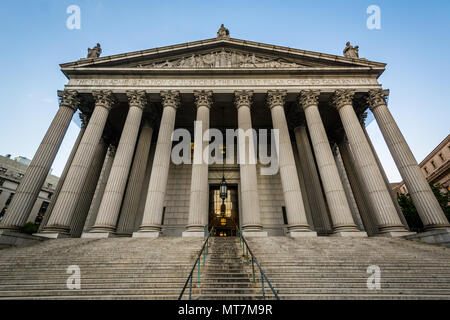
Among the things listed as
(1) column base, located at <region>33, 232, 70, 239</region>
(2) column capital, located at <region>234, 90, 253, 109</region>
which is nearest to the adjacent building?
(1) column base, located at <region>33, 232, 70, 239</region>

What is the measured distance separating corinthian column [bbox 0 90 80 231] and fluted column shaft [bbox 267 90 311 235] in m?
15.7

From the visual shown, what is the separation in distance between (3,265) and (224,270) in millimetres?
8874

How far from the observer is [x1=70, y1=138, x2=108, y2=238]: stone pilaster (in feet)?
55.1

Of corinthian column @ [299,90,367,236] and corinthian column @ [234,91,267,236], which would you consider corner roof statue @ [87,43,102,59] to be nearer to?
corinthian column @ [234,91,267,236]

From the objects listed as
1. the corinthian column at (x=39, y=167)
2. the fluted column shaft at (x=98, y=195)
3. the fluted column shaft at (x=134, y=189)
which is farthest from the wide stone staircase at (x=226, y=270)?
the fluted column shaft at (x=98, y=195)

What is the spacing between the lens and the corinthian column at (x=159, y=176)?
12.8 meters

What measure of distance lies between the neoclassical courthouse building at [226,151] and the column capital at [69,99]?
77 millimetres

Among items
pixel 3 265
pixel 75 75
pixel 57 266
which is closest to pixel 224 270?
pixel 57 266

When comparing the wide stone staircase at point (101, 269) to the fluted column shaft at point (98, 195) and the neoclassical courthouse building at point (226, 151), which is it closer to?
the neoclassical courthouse building at point (226, 151)

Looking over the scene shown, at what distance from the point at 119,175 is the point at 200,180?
5.55 m

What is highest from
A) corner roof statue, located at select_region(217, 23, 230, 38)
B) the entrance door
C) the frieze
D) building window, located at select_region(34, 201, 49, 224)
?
corner roof statue, located at select_region(217, 23, 230, 38)

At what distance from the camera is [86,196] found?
18.1 m

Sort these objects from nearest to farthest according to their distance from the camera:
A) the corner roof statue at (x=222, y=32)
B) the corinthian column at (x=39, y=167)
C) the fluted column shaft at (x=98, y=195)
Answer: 1. the corinthian column at (x=39, y=167)
2. the corner roof statue at (x=222, y=32)
3. the fluted column shaft at (x=98, y=195)
